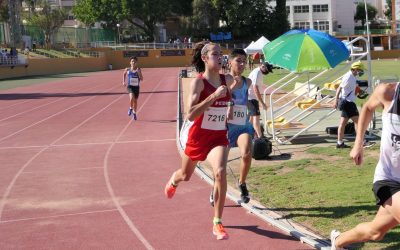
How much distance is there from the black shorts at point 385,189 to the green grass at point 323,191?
4.01ft

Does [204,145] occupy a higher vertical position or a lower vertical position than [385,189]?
higher

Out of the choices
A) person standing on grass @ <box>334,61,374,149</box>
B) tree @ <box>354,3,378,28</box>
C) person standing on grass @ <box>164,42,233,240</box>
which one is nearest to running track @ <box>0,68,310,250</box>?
person standing on grass @ <box>164,42,233,240</box>

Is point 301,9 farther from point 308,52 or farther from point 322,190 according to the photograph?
point 322,190

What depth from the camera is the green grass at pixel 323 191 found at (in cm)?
584

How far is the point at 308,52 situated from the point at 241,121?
3830 mm

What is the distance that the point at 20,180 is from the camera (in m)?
8.93

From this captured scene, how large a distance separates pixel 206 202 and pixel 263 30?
71.5m

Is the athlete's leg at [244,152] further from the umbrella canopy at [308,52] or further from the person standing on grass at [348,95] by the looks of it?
the person standing on grass at [348,95]

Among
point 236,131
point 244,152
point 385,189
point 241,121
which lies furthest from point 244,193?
point 385,189

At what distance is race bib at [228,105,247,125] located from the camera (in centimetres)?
680

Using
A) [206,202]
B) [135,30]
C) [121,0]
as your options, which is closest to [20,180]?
[206,202]

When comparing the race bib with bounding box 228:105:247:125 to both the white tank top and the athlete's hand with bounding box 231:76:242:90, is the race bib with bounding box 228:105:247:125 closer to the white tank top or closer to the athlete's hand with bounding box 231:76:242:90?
the athlete's hand with bounding box 231:76:242:90

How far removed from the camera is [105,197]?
25.0 ft

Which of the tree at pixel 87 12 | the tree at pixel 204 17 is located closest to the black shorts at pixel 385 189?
the tree at pixel 204 17
